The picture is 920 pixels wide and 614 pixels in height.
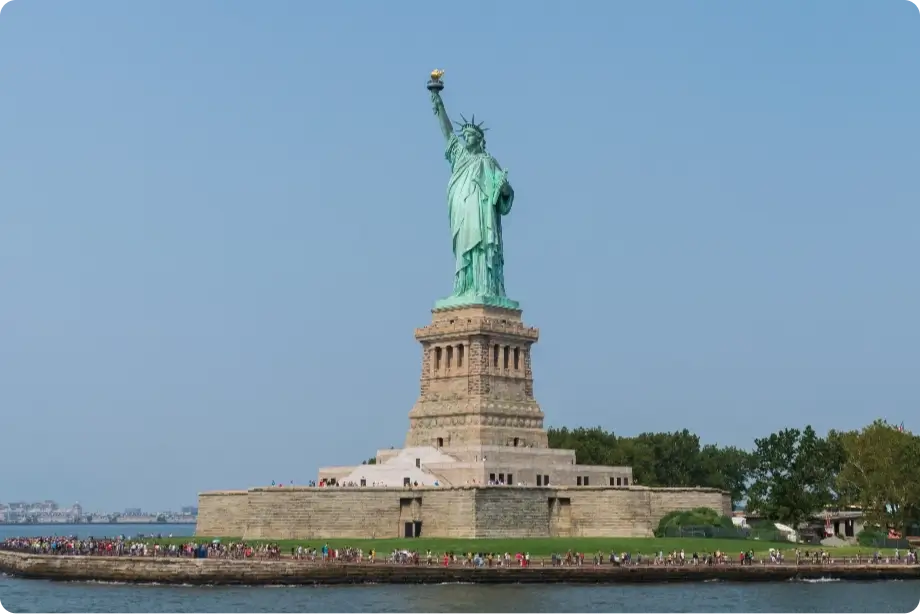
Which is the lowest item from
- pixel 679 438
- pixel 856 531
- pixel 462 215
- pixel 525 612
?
pixel 525 612

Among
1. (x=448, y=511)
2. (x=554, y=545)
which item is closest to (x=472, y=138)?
(x=448, y=511)

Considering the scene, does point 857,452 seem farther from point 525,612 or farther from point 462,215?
point 525,612

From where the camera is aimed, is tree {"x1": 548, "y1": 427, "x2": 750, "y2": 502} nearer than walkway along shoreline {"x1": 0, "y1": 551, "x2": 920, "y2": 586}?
No

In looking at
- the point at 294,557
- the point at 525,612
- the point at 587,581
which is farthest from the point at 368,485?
the point at 525,612

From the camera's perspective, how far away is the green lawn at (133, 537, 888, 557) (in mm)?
65688

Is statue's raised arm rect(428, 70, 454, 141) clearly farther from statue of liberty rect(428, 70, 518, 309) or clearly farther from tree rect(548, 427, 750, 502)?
tree rect(548, 427, 750, 502)

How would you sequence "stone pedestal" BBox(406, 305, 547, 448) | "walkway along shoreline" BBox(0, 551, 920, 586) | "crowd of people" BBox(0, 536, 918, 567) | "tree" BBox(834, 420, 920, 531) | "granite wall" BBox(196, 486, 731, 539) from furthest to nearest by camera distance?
"tree" BBox(834, 420, 920, 531) < "stone pedestal" BBox(406, 305, 547, 448) < "granite wall" BBox(196, 486, 731, 539) < "crowd of people" BBox(0, 536, 918, 567) < "walkway along shoreline" BBox(0, 551, 920, 586)

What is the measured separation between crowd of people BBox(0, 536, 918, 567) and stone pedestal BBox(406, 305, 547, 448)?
13318mm

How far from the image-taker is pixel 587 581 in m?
62.2

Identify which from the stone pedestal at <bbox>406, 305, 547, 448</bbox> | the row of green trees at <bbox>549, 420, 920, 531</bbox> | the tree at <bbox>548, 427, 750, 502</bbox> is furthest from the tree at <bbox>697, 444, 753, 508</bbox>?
the stone pedestal at <bbox>406, 305, 547, 448</bbox>

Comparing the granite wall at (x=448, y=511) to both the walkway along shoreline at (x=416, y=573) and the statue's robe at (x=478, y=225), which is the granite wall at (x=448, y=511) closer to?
Answer: the walkway along shoreline at (x=416, y=573)

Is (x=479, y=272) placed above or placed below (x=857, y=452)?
above

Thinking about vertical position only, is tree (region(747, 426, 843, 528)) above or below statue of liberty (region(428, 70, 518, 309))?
below

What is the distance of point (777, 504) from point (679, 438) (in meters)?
21.3
